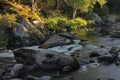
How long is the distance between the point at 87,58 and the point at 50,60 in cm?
450

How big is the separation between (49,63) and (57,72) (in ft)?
4.59

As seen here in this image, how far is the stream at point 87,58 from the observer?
76.5ft

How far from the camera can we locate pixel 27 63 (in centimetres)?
2623

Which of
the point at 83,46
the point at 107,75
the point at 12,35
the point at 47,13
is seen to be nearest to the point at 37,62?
the point at 107,75

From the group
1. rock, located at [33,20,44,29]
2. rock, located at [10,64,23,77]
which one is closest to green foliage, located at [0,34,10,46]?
rock, located at [33,20,44,29]

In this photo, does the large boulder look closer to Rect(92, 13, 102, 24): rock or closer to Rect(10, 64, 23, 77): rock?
Rect(10, 64, 23, 77): rock

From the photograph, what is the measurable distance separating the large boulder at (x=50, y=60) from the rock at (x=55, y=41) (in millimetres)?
8409

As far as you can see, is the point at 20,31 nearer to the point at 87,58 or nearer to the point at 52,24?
the point at 52,24

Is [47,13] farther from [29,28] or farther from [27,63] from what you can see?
[27,63]

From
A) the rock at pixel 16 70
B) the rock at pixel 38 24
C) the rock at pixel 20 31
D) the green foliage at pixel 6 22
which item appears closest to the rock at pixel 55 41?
the rock at pixel 20 31

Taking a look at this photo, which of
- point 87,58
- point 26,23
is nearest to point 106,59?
point 87,58

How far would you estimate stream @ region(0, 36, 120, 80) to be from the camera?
2331 cm

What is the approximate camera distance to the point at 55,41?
1409 inches

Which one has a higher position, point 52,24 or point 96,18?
point 52,24
